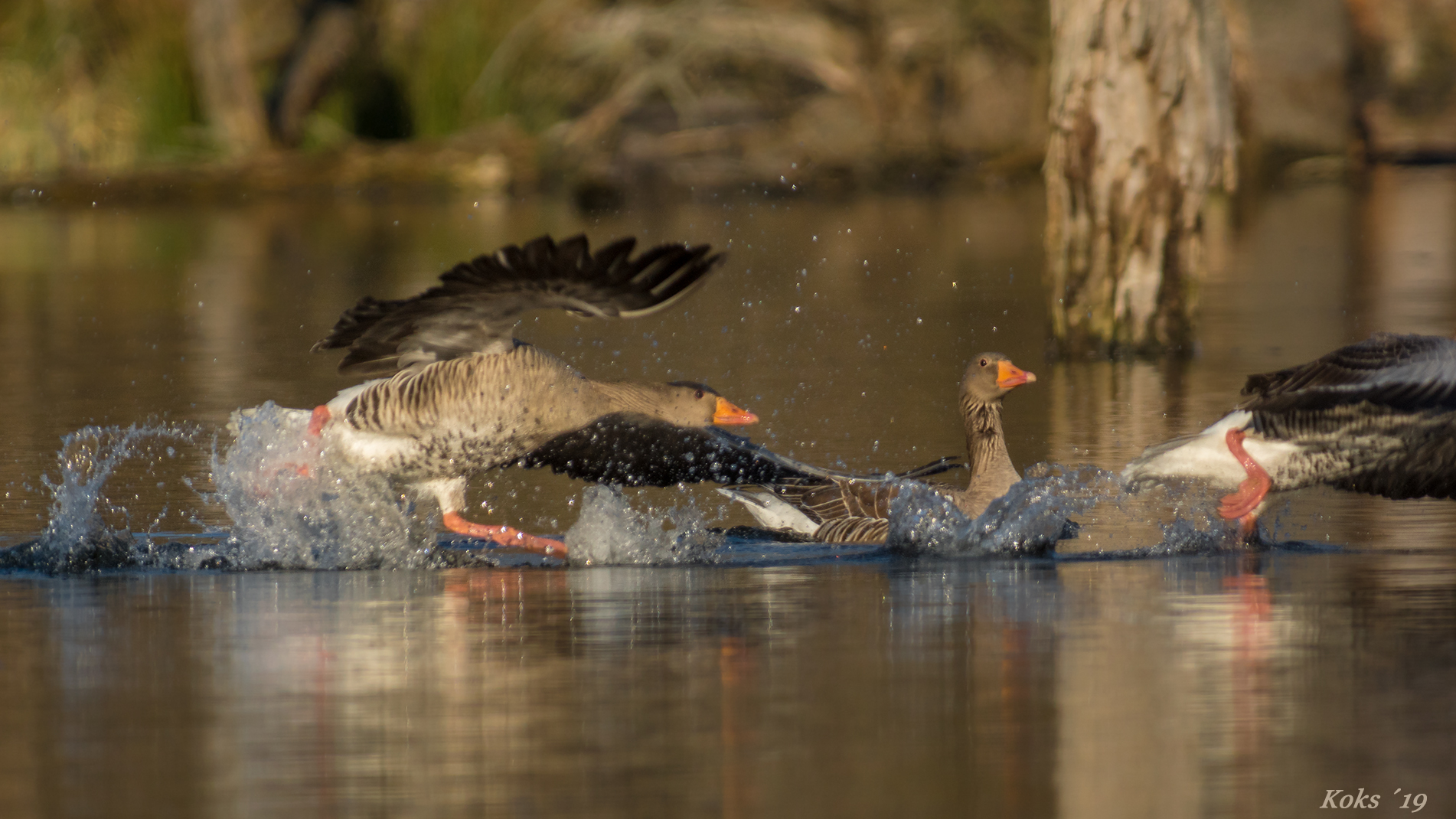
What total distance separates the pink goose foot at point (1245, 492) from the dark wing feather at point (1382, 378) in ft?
0.84

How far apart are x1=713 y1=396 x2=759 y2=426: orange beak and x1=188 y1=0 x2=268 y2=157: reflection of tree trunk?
25.2 metres

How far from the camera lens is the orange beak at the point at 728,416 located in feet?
29.5

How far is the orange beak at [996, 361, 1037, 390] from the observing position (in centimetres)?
938

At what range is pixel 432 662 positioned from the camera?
6512 millimetres

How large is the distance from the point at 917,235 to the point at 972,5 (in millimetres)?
9216

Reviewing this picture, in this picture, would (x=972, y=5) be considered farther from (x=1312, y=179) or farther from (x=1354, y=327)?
(x=1354, y=327)

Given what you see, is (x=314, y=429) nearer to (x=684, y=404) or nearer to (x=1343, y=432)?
(x=684, y=404)

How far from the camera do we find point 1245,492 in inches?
341

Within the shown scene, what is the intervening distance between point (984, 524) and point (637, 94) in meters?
24.2

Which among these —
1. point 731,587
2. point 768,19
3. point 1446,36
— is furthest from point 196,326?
point 1446,36
